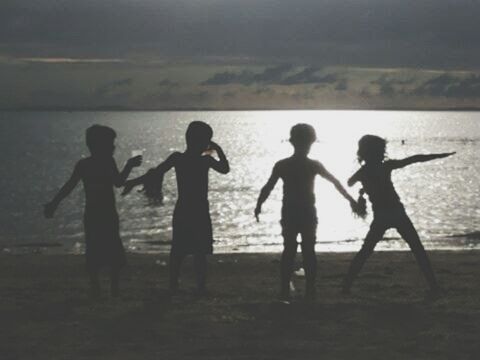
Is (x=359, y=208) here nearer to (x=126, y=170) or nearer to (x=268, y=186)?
(x=268, y=186)

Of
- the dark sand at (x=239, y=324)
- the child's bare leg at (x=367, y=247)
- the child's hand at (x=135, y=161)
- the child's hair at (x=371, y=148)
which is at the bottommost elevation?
the dark sand at (x=239, y=324)

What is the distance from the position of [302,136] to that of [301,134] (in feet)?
0.08

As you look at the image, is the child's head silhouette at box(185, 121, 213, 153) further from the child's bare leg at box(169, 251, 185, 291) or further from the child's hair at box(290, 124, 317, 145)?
the child's bare leg at box(169, 251, 185, 291)

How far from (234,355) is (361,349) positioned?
1077 millimetres

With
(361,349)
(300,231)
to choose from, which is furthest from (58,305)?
(361,349)

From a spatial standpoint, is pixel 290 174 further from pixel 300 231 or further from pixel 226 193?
pixel 226 193

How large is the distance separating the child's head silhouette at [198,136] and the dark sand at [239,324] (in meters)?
1.75

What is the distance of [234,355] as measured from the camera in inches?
277

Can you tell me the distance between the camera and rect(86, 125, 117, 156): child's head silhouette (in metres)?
9.84

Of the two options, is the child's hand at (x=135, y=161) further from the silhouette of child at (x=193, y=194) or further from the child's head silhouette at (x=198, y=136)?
the child's head silhouette at (x=198, y=136)

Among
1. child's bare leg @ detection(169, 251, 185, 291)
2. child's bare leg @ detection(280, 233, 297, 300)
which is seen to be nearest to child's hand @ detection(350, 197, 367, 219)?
child's bare leg @ detection(280, 233, 297, 300)

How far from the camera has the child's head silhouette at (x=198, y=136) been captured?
32.6ft

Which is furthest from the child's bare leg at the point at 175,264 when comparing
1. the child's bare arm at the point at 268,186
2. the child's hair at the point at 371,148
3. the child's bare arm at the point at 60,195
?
the child's hair at the point at 371,148

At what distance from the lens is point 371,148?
10453 mm
